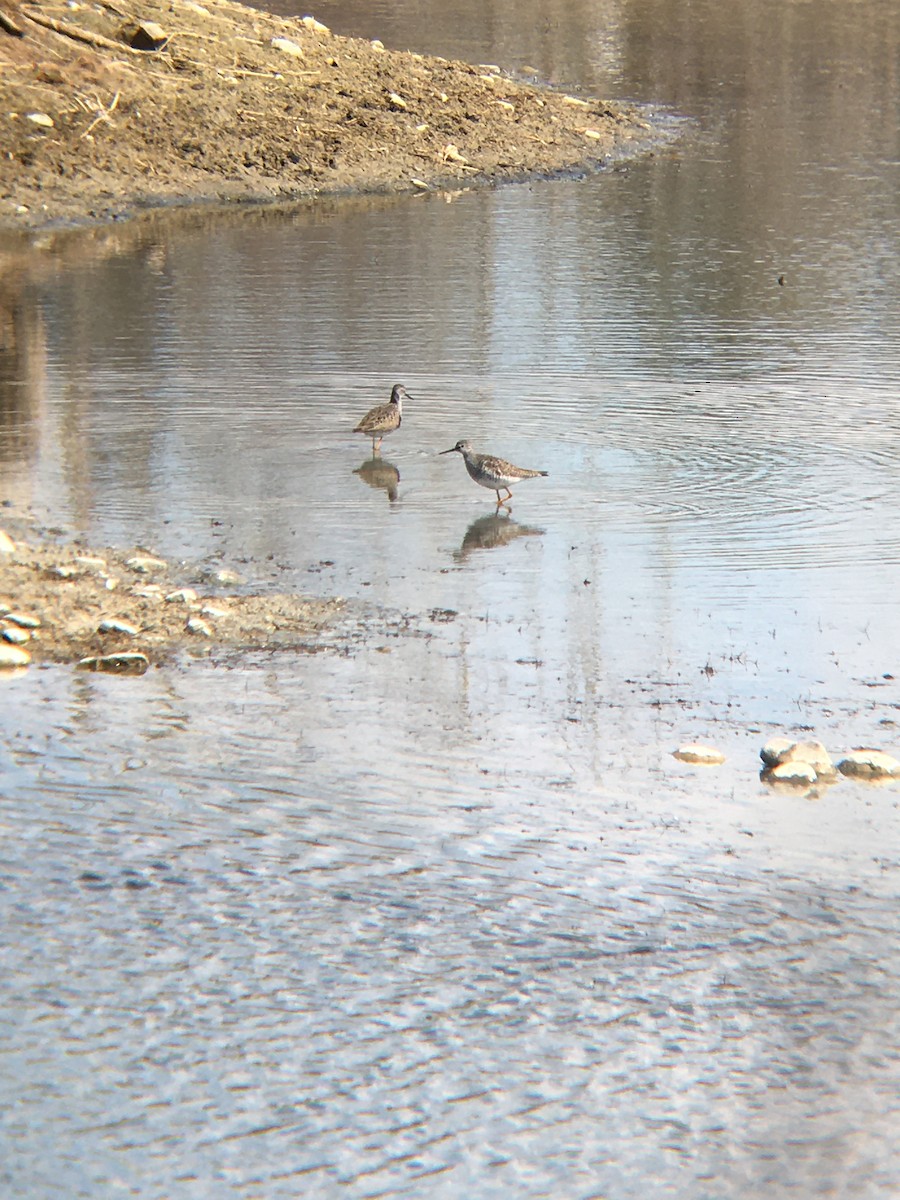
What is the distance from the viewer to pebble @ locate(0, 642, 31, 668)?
1048 cm

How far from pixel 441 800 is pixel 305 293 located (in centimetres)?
1363

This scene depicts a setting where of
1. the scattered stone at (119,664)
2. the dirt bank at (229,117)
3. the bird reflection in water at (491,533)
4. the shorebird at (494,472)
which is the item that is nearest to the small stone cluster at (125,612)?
the scattered stone at (119,664)

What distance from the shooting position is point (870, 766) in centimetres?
916

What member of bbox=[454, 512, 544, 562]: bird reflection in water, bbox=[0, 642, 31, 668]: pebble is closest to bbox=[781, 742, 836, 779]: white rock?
bbox=[454, 512, 544, 562]: bird reflection in water

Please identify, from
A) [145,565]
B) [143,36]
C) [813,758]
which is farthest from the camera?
[143,36]

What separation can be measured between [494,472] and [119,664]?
4.19 metres

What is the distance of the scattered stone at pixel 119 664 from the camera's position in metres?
10.4

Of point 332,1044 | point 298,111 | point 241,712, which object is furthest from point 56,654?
point 298,111

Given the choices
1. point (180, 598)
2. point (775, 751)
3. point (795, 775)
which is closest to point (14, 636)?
point (180, 598)

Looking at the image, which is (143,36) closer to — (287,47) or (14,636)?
(287,47)

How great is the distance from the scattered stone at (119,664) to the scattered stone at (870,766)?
3926mm

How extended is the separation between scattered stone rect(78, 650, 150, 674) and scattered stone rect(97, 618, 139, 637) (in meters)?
0.33

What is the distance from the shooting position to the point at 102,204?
26.8m

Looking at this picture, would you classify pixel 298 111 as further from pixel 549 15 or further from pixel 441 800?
pixel 441 800
